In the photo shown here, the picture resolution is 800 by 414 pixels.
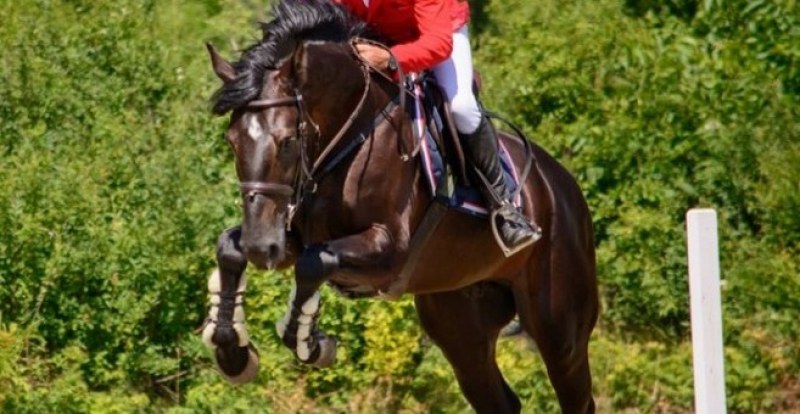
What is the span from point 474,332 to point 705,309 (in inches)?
75.7

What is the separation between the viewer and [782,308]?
452 inches

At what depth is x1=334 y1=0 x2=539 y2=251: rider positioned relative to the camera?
310 inches

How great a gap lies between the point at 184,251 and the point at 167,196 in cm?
39

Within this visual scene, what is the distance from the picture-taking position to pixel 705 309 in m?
7.70

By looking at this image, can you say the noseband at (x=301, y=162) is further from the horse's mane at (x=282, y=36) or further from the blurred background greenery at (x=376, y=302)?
the blurred background greenery at (x=376, y=302)

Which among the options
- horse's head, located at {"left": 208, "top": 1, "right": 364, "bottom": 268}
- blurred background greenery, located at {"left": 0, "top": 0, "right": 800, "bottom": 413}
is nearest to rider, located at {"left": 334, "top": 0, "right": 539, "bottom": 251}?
horse's head, located at {"left": 208, "top": 1, "right": 364, "bottom": 268}

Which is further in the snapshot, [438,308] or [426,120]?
[438,308]

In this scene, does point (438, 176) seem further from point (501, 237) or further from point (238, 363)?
point (238, 363)

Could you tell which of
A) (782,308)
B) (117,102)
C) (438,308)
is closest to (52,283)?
(117,102)

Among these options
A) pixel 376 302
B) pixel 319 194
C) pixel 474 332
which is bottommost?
pixel 376 302

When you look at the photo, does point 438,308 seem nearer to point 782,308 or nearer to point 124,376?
point 124,376

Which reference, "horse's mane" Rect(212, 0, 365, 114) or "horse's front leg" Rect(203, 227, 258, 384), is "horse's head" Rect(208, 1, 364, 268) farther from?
"horse's front leg" Rect(203, 227, 258, 384)

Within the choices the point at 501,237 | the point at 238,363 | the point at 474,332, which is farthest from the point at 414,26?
the point at 474,332

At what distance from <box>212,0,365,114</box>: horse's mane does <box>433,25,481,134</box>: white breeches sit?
0.54 metres
